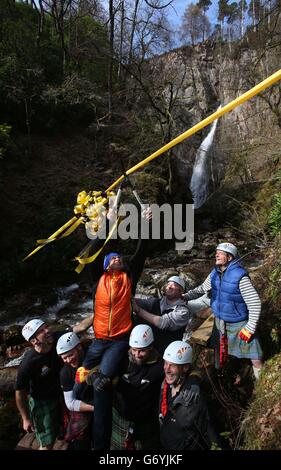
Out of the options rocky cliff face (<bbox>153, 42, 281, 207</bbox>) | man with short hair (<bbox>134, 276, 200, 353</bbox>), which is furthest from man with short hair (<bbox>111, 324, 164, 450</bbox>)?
rocky cliff face (<bbox>153, 42, 281, 207</bbox>)

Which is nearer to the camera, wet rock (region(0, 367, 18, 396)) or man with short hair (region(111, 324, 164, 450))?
man with short hair (region(111, 324, 164, 450))

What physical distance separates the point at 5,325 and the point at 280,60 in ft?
49.9

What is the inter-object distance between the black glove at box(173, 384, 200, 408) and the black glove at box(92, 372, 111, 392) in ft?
2.19

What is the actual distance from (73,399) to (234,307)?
186 centimetres

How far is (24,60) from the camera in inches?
581

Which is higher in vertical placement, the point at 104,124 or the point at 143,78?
the point at 143,78

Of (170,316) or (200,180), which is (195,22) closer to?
(200,180)

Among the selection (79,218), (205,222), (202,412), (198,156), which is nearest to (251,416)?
(202,412)

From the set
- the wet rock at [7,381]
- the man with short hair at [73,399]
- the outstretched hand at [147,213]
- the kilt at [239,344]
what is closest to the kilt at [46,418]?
the man with short hair at [73,399]

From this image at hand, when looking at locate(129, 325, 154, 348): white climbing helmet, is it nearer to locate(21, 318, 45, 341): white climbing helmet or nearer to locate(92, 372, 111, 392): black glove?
locate(92, 372, 111, 392): black glove

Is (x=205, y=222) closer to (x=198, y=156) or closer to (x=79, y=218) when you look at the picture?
(x=198, y=156)

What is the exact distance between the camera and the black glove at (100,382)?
116 inches

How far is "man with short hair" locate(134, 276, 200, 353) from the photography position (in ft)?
11.5

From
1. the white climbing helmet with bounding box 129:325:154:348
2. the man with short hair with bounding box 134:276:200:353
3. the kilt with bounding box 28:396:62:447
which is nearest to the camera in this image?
the white climbing helmet with bounding box 129:325:154:348
